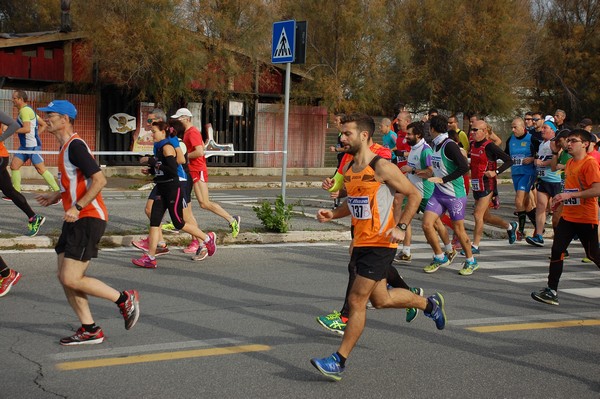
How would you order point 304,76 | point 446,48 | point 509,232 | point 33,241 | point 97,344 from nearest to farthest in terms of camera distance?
1. point 97,344
2. point 33,241
3. point 509,232
4. point 304,76
5. point 446,48

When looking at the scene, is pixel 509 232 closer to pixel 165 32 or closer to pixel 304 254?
pixel 304 254

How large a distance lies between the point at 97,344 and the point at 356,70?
25213 mm

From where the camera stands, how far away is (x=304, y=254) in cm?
1114

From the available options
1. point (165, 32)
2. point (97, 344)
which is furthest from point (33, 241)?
point (165, 32)

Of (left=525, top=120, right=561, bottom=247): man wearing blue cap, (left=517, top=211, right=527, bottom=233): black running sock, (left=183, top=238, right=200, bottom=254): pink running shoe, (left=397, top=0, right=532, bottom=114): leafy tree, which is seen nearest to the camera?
(left=183, top=238, right=200, bottom=254): pink running shoe

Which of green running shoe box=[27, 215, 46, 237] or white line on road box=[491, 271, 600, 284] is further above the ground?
green running shoe box=[27, 215, 46, 237]

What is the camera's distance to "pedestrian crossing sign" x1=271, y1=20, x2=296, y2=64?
13.1 metres

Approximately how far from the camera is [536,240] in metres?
12.8

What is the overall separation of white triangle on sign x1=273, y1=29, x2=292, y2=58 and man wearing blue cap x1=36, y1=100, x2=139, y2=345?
23.1 ft

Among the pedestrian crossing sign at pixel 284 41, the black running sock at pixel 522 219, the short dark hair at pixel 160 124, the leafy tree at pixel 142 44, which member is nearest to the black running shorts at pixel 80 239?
the short dark hair at pixel 160 124

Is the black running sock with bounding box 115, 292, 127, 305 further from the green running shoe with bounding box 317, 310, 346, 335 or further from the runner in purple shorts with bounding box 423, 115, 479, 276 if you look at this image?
the runner in purple shorts with bounding box 423, 115, 479, 276

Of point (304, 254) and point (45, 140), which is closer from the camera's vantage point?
point (304, 254)

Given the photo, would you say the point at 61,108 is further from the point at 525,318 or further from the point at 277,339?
the point at 525,318

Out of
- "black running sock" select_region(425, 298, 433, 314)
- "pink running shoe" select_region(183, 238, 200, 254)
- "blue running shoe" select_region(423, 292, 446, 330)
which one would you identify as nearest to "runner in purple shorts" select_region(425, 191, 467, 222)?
"pink running shoe" select_region(183, 238, 200, 254)
